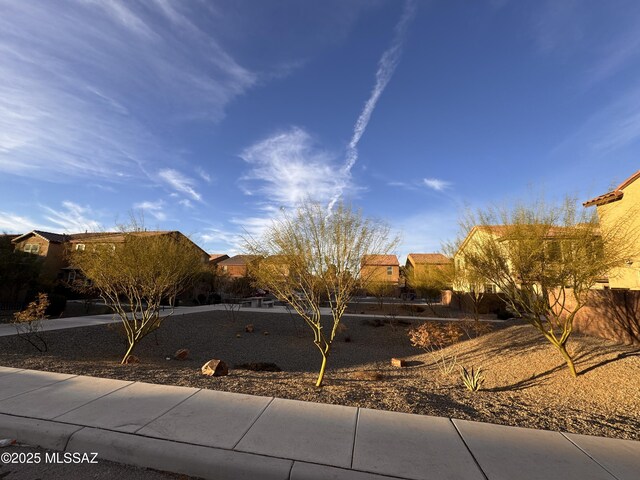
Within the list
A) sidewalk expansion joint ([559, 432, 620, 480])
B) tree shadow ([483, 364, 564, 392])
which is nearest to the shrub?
tree shadow ([483, 364, 564, 392])

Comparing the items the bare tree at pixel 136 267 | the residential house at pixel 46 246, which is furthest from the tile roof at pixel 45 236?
the bare tree at pixel 136 267

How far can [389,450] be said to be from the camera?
133 inches

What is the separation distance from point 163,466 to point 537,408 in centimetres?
566

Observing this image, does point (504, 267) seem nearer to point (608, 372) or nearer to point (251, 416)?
point (608, 372)

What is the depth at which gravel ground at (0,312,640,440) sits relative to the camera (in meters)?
4.98

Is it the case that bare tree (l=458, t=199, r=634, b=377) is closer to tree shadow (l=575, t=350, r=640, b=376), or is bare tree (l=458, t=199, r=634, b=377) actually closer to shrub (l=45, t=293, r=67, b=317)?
tree shadow (l=575, t=350, r=640, b=376)

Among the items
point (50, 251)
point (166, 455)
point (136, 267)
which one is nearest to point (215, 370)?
point (166, 455)

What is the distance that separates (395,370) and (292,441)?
6.98m

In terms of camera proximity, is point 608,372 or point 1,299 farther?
point 1,299

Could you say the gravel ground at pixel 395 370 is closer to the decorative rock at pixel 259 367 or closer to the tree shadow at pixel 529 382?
the tree shadow at pixel 529 382

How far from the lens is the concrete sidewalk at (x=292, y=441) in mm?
3055

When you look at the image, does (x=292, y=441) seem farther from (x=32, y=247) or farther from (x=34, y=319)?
(x=32, y=247)

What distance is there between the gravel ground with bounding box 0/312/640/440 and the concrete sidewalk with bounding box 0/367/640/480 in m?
0.69

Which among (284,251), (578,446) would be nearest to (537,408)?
(578,446)
